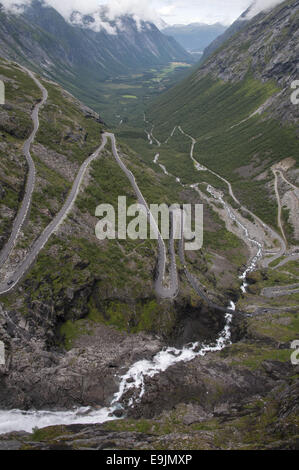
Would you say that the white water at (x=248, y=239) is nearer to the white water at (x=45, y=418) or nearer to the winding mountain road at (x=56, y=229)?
the winding mountain road at (x=56, y=229)

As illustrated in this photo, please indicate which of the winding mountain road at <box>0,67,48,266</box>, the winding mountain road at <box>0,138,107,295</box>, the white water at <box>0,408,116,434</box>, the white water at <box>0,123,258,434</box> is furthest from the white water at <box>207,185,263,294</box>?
the winding mountain road at <box>0,67,48,266</box>

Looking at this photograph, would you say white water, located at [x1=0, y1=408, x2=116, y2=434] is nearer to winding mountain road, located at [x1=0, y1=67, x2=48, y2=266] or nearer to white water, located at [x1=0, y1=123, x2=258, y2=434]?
white water, located at [x1=0, y1=123, x2=258, y2=434]

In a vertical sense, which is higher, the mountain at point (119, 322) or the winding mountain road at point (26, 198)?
the winding mountain road at point (26, 198)

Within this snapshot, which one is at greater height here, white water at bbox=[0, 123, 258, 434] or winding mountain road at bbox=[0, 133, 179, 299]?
winding mountain road at bbox=[0, 133, 179, 299]

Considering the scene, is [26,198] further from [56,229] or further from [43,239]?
[43,239]

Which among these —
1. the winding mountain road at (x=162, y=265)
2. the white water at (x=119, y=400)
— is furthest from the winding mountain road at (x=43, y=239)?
the winding mountain road at (x=162, y=265)

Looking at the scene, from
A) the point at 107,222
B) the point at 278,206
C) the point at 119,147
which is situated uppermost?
the point at 119,147

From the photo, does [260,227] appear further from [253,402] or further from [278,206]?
[253,402]

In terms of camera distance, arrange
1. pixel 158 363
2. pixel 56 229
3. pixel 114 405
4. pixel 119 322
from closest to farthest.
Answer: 1. pixel 114 405
2. pixel 158 363
3. pixel 119 322
4. pixel 56 229

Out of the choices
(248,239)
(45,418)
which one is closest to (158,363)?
(45,418)

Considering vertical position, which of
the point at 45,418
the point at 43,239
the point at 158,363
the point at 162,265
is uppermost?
the point at 43,239

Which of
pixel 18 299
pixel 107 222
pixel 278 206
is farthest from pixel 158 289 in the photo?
pixel 278 206
